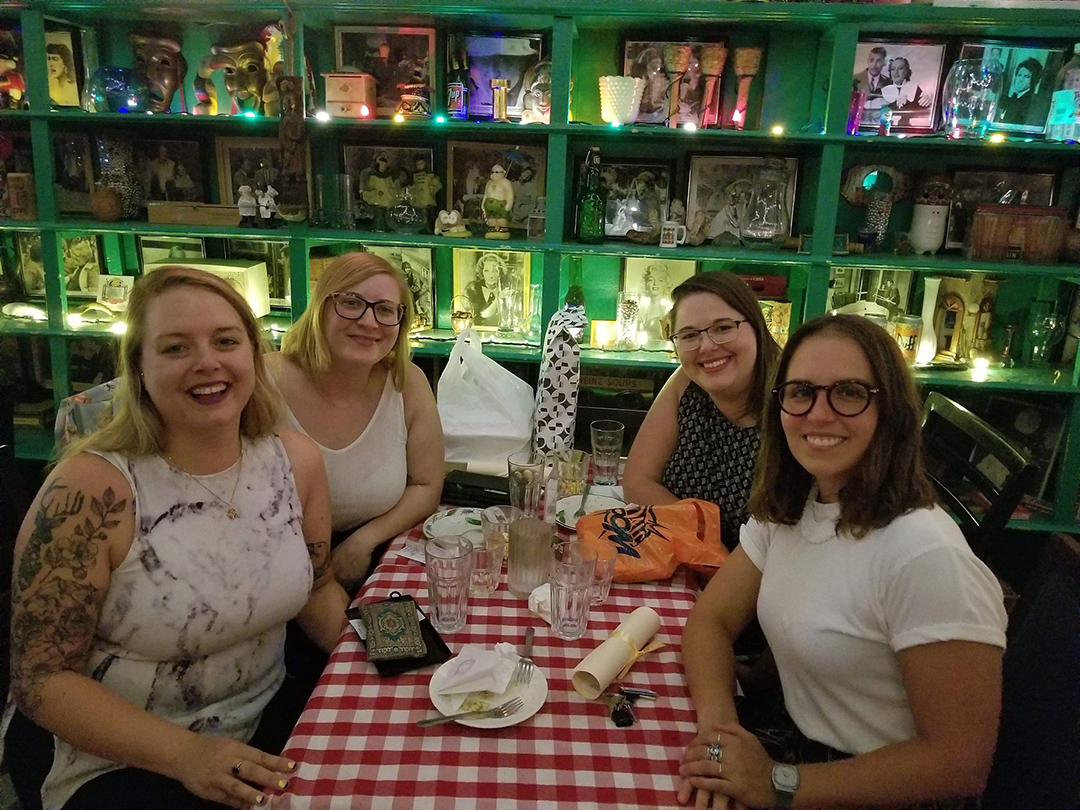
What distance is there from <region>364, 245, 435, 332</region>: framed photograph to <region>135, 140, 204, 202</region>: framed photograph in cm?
76

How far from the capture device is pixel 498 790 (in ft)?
3.29

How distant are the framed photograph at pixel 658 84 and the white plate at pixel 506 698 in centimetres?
230

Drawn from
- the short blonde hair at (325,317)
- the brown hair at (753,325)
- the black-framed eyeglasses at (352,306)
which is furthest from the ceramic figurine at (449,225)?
the brown hair at (753,325)

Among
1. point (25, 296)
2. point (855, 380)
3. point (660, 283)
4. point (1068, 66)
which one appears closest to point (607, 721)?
point (855, 380)

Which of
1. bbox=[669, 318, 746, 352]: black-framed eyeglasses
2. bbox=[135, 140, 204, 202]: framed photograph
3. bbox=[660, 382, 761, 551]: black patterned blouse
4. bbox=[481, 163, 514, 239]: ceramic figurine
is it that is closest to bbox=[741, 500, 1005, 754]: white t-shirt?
bbox=[660, 382, 761, 551]: black patterned blouse

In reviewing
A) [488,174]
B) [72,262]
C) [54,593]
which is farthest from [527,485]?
[72,262]

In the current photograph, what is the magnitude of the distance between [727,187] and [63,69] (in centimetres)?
268

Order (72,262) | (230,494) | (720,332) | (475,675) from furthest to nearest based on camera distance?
(72,262)
(720,332)
(230,494)
(475,675)

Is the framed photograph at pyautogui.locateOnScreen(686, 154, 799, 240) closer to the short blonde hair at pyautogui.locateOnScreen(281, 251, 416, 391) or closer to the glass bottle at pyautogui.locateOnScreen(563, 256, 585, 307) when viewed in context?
the glass bottle at pyautogui.locateOnScreen(563, 256, 585, 307)

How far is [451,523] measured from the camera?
69.1 inches

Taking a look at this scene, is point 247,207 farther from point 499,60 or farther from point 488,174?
point 499,60

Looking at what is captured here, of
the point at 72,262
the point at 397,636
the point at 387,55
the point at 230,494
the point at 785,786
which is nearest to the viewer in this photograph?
the point at 785,786

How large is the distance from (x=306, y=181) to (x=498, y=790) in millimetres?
2512

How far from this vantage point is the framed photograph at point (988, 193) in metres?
2.93
